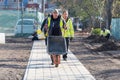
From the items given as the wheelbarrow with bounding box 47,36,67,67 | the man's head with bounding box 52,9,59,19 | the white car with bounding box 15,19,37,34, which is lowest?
the white car with bounding box 15,19,37,34

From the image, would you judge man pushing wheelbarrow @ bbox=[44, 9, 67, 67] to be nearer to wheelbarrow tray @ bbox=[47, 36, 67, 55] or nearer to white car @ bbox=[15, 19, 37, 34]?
wheelbarrow tray @ bbox=[47, 36, 67, 55]

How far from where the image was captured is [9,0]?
9094 cm

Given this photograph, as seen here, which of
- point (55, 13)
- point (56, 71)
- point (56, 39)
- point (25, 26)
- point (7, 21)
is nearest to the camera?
point (56, 71)

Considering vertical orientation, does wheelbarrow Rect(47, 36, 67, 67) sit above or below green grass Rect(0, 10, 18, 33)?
above

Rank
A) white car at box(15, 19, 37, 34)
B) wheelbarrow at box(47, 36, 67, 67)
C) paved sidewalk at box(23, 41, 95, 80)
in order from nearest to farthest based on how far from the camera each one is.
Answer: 1. paved sidewalk at box(23, 41, 95, 80)
2. wheelbarrow at box(47, 36, 67, 67)
3. white car at box(15, 19, 37, 34)

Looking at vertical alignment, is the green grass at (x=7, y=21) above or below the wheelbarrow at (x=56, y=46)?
below

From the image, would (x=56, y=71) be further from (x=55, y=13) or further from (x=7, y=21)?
(x=7, y=21)

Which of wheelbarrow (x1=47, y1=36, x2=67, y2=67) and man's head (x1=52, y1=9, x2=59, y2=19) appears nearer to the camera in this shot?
man's head (x1=52, y1=9, x2=59, y2=19)

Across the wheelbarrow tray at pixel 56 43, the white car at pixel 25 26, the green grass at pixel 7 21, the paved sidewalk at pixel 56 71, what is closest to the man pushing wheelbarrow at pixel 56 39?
the wheelbarrow tray at pixel 56 43

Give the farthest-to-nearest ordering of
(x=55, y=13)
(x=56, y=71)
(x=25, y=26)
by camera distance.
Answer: (x=25, y=26), (x=55, y=13), (x=56, y=71)

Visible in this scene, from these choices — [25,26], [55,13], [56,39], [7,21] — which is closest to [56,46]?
[56,39]

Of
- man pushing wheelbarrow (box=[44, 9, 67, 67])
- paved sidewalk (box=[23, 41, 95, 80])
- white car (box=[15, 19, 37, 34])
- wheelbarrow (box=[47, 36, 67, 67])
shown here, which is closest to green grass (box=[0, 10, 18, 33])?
white car (box=[15, 19, 37, 34])

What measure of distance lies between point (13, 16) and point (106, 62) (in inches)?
1027

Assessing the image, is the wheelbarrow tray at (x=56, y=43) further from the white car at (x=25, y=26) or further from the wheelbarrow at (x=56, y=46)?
the white car at (x=25, y=26)
